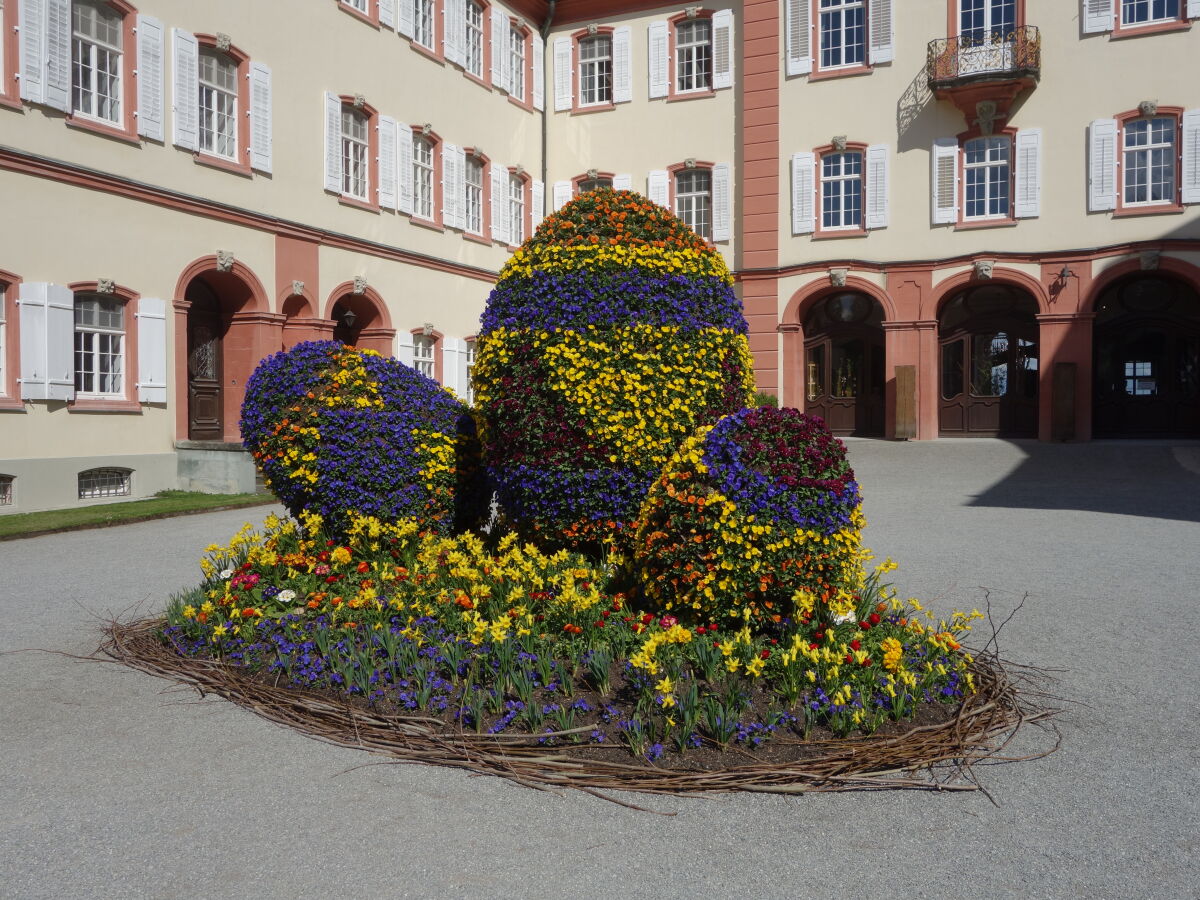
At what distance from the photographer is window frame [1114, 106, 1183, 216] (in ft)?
67.4

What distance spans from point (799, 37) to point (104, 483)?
58.2ft

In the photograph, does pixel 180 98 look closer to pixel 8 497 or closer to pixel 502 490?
pixel 8 497

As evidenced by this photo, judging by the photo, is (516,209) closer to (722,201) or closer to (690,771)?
(722,201)

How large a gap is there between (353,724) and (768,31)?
22.8 m

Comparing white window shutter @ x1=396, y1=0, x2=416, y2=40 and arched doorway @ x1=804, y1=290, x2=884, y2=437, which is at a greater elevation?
white window shutter @ x1=396, y1=0, x2=416, y2=40

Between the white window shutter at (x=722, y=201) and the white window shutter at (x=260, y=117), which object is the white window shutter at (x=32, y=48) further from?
the white window shutter at (x=722, y=201)

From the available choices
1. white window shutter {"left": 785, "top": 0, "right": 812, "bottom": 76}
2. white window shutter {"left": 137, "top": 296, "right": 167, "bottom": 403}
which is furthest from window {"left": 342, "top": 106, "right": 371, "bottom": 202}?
white window shutter {"left": 785, "top": 0, "right": 812, "bottom": 76}

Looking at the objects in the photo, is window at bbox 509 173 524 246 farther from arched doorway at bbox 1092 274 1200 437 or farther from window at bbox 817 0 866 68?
arched doorway at bbox 1092 274 1200 437

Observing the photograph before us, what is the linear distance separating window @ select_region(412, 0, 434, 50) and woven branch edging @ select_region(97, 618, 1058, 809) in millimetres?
19103

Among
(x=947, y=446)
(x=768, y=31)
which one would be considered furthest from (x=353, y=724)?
(x=768, y=31)

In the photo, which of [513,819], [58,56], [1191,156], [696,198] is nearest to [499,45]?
[696,198]

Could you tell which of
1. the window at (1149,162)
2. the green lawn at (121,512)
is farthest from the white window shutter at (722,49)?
the green lawn at (121,512)

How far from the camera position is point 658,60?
81.7 ft

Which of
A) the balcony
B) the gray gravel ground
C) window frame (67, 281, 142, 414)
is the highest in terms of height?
the balcony
